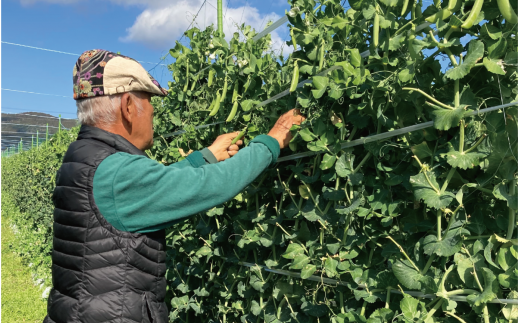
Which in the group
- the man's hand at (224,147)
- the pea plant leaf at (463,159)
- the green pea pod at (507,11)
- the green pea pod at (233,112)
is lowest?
the pea plant leaf at (463,159)

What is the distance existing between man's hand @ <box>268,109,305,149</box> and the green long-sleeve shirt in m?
0.20

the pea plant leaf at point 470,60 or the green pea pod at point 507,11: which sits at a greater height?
the green pea pod at point 507,11

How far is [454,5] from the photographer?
4.14 ft

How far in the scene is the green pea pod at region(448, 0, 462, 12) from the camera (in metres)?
1.26

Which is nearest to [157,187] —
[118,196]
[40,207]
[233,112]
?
[118,196]

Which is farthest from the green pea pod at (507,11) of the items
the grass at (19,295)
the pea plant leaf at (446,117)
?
the grass at (19,295)

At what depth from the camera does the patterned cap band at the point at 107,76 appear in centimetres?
183

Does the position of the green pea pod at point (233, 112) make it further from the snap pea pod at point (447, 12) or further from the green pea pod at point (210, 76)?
the snap pea pod at point (447, 12)

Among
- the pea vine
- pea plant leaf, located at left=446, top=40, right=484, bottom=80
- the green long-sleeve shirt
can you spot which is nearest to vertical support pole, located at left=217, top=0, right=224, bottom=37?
the pea vine

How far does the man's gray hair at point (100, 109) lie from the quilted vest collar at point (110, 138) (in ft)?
0.15

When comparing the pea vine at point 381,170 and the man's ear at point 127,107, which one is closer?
the pea vine at point 381,170

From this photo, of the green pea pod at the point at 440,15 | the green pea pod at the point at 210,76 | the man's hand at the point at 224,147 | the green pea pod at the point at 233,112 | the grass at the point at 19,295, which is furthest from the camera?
the grass at the point at 19,295

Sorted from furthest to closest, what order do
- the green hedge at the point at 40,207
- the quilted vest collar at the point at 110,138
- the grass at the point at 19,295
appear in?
the green hedge at the point at 40,207 → the grass at the point at 19,295 → the quilted vest collar at the point at 110,138

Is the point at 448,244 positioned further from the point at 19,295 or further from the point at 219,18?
the point at 19,295
